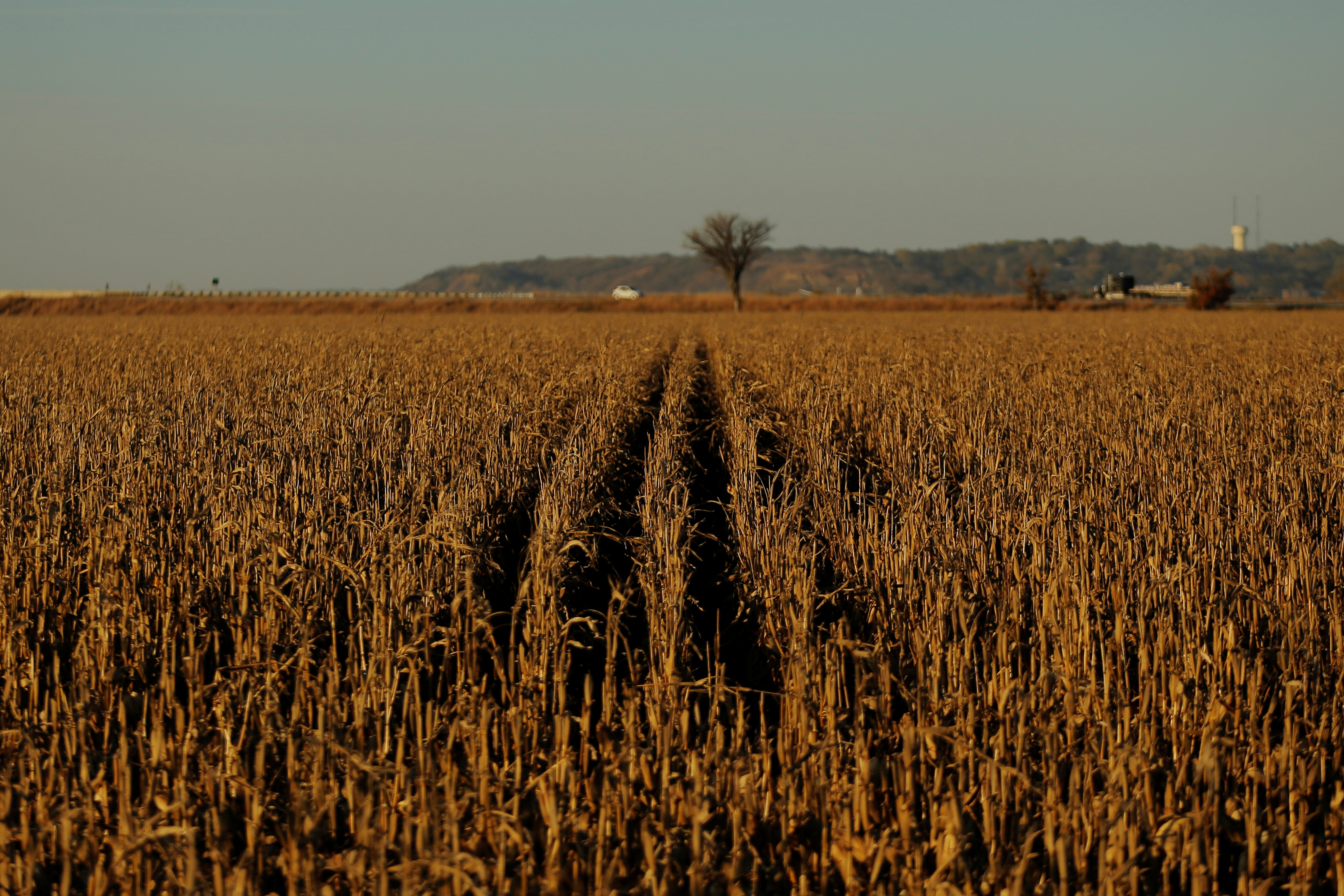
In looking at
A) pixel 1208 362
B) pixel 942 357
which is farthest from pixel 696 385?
pixel 1208 362

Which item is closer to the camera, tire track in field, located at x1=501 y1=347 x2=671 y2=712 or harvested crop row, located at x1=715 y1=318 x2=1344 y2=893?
harvested crop row, located at x1=715 y1=318 x2=1344 y2=893

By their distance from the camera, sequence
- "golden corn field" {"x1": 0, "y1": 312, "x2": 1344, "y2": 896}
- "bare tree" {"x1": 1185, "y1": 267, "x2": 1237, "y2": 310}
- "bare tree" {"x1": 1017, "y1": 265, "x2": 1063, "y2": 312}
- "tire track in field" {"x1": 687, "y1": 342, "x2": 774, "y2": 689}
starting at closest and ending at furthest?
1. "golden corn field" {"x1": 0, "y1": 312, "x2": 1344, "y2": 896}
2. "tire track in field" {"x1": 687, "y1": 342, "x2": 774, "y2": 689}
3. "bare tree" {"x1": 1185, "y1": 267, "x2": 1237, "y2": 310}
4. "bare tree" {"x1": 1017, "y1": 265, "x2": 1063, "y2": 312}

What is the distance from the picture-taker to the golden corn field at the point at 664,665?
2379 millimetres

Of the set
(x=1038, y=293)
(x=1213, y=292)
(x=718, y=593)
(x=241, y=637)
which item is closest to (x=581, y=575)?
(x=718, y=593)

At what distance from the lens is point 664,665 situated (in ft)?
10.6

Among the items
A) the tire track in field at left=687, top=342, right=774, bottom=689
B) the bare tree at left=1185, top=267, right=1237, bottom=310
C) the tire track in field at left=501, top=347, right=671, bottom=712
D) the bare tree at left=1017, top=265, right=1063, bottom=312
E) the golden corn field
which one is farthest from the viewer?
the bare tree at left=1017, top=265, right=1063, bottom=312

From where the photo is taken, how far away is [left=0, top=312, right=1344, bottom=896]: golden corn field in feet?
7.80

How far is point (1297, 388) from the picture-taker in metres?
9.97

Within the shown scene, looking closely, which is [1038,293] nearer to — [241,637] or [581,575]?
[581,575]

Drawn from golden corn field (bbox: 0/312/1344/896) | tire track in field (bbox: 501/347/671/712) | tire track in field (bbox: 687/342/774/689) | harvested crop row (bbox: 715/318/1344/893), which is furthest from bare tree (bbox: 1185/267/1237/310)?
tire track in field (bbox: 501/347/671/712)

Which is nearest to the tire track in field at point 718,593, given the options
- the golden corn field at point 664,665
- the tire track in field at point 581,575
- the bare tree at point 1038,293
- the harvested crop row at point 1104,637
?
the golden corn field at point 664,665

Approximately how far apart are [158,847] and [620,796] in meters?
1.03

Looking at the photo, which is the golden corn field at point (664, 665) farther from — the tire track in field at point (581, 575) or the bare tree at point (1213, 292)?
the bare tree at point (1213, 292)

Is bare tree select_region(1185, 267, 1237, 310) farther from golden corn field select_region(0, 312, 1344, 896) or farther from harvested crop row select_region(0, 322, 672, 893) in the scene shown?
harvested crop row select_region(0, 322, 672, 893)
